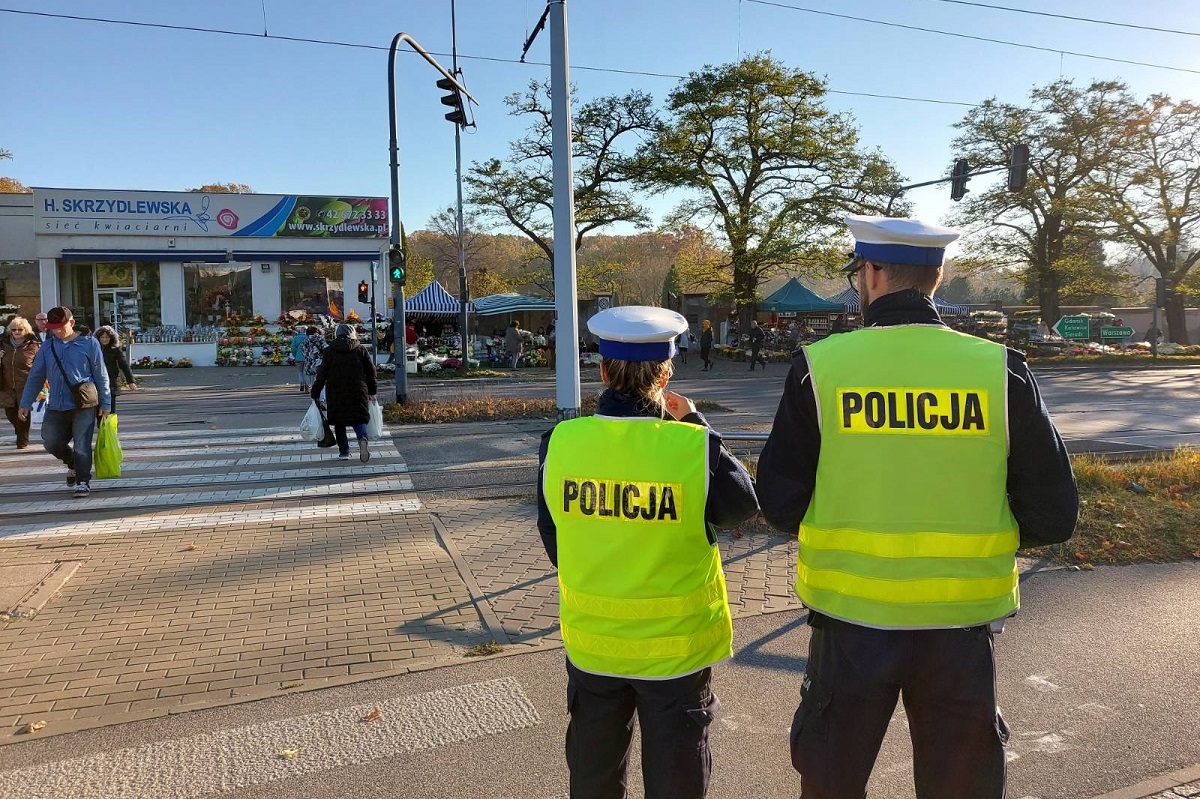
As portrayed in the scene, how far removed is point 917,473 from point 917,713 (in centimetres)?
62

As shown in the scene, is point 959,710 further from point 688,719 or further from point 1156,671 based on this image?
point 1156,671

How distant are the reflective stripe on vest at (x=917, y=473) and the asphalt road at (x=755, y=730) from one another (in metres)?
1.38

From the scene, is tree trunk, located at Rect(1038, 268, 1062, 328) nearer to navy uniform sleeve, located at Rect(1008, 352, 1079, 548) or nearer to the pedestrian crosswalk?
the pedestrian crosswalk

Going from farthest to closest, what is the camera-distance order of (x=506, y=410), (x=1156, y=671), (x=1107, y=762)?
(x=506, y=410), (x=1156, y=671), (x=1107, y=762)

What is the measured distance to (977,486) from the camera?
2025 mm

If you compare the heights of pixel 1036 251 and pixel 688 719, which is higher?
pixel 1036 251

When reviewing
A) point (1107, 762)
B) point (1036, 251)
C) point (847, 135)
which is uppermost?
point (847, 135)

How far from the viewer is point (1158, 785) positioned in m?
3.01

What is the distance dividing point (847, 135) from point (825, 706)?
103 feet

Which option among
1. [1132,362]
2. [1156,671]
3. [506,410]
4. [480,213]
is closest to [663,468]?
[1156,671]

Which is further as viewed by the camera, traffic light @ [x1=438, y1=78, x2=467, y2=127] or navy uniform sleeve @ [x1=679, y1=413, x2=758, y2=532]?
traffic light @ [x1=438, y1=78, x2=467, y2=127]

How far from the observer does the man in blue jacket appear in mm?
7727

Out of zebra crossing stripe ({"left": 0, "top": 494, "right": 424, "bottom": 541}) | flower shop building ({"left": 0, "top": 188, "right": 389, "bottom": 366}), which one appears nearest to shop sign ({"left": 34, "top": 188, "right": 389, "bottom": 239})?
flower shop building ({"left": 0, "top": 188, "right": 389, "bottom": 366})

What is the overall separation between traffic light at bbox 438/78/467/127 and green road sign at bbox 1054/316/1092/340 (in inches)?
1356
